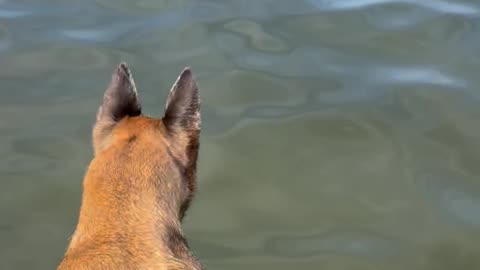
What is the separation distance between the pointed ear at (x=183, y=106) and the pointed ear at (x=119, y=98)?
0.74 ft

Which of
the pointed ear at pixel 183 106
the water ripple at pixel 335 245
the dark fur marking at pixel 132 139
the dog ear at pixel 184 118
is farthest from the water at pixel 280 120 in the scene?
the dark fur marking at pixel 132 139

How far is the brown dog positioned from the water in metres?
1.84

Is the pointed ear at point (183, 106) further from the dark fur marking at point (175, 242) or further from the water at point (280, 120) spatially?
the water at point (280, 120)

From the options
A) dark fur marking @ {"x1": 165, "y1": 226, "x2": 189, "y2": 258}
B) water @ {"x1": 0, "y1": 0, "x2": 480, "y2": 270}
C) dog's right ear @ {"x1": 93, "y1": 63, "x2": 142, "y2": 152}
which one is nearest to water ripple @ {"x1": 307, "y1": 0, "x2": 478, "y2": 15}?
water @ {"x1": 0, "y1": 0, "x2": 480, "y2": 270}

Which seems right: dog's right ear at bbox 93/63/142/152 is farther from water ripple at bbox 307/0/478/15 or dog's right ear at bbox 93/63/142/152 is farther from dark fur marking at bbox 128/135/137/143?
water ripple at bbox 307/0/478/15

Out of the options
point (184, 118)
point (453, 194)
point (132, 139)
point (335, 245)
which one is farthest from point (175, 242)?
point (453, 194)

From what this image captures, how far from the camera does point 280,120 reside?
22.1 feet

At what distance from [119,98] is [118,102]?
2 centimetres

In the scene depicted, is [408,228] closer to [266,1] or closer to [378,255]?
[378,255]

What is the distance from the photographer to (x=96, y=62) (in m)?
7.49

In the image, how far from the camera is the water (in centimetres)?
557

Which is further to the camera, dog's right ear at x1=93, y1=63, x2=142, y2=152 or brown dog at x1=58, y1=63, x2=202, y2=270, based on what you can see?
dog's right ear at x1=93, y1=63, x2=142, y2=152

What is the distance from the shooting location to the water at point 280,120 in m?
5.57

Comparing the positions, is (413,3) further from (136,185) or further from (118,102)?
(136,185)
